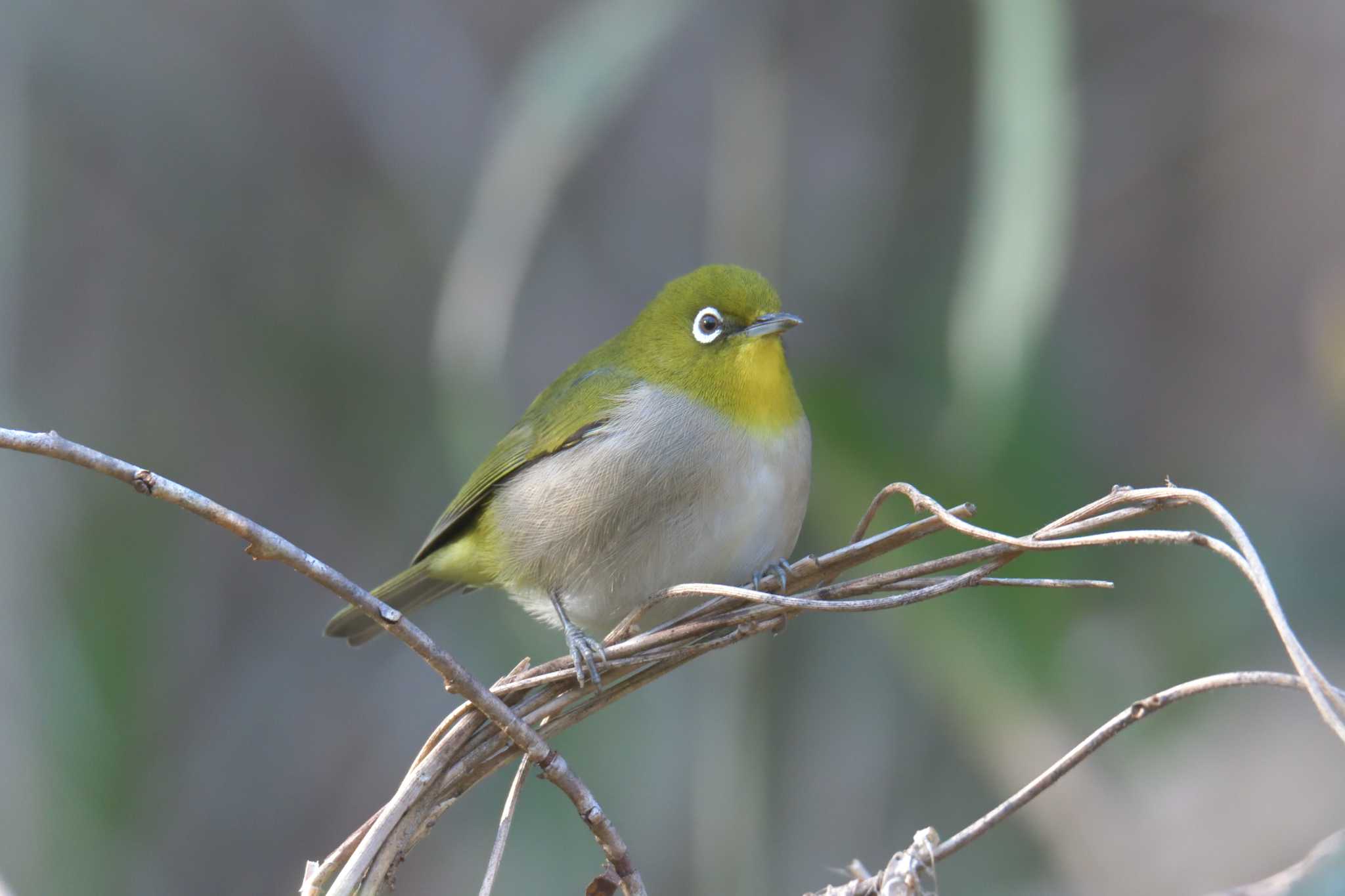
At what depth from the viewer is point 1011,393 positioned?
3660mm

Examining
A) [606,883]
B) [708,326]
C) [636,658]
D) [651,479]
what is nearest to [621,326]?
[708,326]

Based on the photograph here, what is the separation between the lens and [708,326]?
3648 millimetres

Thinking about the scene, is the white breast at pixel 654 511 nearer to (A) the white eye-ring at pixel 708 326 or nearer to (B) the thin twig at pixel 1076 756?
(A) the white eye-ring at pixel 708 326

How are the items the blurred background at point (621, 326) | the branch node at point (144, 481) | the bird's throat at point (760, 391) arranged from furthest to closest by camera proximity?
1. the blurred background at point (621, 326)
2. the bird's throat at point (760, 391)
3. the branch node at point (144, 481)

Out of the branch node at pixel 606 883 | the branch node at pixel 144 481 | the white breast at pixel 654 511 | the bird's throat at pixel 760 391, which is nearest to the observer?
the branch node at pixel 144 481

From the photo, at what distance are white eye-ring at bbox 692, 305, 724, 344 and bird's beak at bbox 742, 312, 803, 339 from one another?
0.07 meters

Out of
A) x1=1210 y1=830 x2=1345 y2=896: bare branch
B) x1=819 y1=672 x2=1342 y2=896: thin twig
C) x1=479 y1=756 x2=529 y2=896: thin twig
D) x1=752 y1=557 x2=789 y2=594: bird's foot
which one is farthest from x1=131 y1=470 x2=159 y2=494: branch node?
x1=752 y1=557 x2=789 y2=594: bird's foot

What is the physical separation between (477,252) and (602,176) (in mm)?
2207

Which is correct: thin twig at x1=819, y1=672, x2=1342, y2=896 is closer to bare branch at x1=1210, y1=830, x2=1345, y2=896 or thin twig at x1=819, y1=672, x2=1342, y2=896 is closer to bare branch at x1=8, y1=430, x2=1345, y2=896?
bare branch at x1=8, y1=430, x2=1345, y2=896

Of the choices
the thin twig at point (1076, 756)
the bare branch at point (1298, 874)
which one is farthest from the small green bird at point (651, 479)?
the bare branch at point (1298, 874)

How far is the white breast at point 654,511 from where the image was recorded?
3291mm

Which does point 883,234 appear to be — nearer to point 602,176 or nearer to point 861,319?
point 861,319

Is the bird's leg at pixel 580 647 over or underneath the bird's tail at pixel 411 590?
underneath

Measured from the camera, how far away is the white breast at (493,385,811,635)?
3.29 meters
